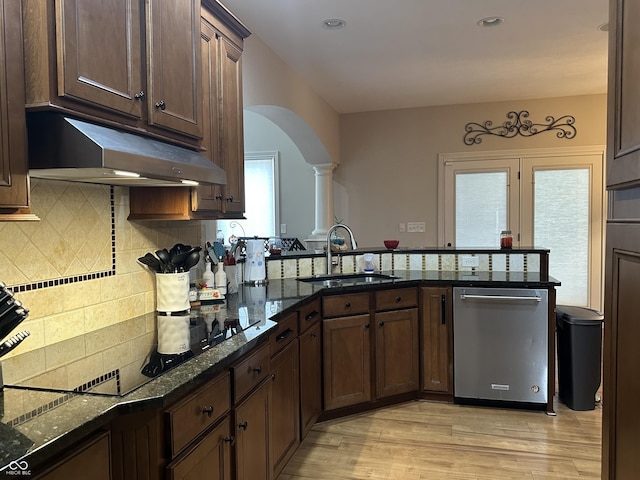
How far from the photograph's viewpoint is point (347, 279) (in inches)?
134

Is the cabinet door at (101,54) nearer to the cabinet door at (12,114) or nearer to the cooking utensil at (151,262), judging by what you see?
the cabinet door at (12,114)

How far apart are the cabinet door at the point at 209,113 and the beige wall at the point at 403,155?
3.82m

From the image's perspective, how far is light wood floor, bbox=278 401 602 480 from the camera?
246cm

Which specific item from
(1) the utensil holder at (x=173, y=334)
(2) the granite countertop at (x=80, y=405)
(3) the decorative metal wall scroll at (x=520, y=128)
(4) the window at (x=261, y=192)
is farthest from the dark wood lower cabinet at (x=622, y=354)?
(4) the window at (x=261, y=192)

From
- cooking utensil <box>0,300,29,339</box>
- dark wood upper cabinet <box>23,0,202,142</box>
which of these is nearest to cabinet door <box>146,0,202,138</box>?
dark wood upper cabinet <box>23,0,202,142</box>

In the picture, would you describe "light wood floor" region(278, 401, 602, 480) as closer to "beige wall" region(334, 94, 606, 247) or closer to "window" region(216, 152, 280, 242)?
"beige wall" region(334, 94, 606, 247)

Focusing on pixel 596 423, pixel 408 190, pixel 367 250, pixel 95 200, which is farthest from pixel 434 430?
pixel 408 190

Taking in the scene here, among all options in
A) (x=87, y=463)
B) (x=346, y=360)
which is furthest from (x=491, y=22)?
(x=87, y=463)

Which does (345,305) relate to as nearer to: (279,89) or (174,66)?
(174,66)

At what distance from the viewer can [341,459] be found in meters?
2.60

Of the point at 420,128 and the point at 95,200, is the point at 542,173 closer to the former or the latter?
the point at 420,128

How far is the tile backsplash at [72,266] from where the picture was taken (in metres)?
1.56

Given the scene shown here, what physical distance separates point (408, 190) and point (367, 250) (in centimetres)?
230

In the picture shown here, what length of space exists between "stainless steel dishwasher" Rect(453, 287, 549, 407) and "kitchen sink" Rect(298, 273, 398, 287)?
55 cm
